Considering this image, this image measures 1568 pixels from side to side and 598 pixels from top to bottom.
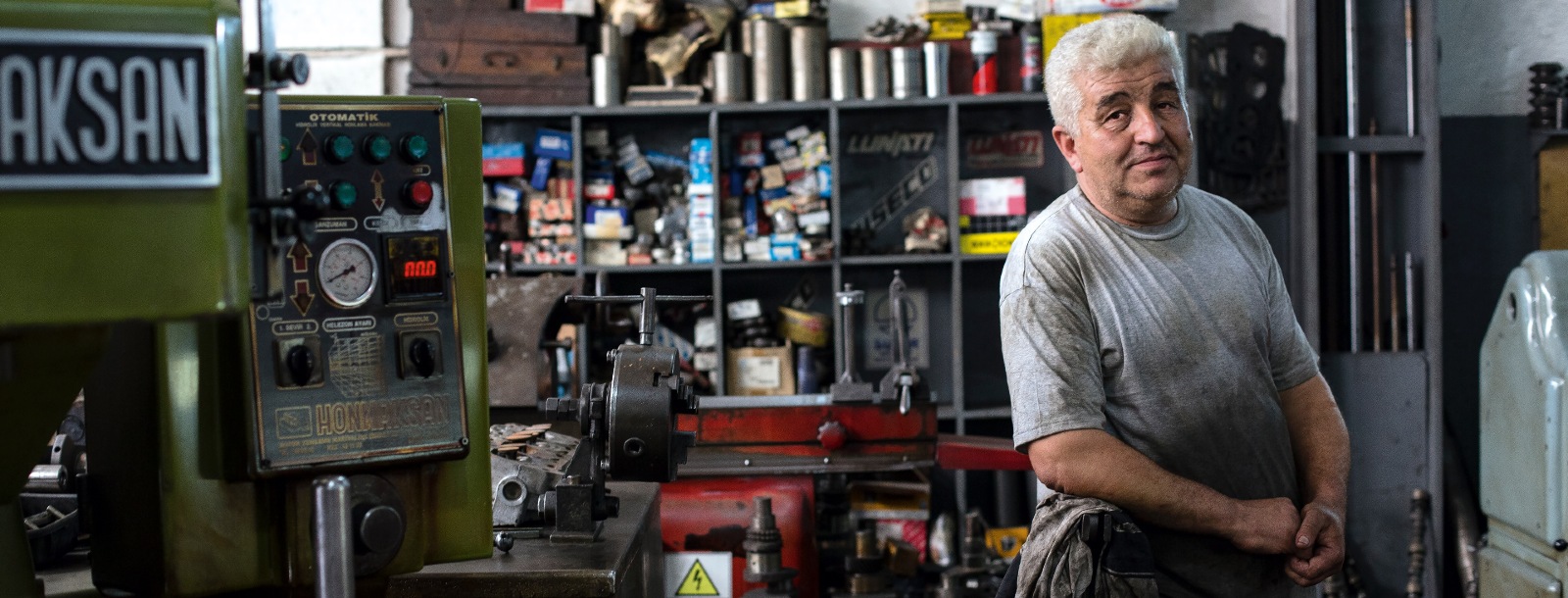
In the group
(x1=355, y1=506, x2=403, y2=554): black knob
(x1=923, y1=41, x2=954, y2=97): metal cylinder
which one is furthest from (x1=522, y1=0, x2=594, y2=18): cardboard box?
(x1=355, y1=506, x2=403, y2=554): black knob

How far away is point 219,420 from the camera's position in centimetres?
111

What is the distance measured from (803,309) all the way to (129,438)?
362 centimetres

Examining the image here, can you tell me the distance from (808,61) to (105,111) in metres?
3.68

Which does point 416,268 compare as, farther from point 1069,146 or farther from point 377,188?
point 1069,146

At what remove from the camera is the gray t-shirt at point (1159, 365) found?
1660 millimetres

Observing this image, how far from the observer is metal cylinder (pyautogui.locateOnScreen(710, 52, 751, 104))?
14.4 ft

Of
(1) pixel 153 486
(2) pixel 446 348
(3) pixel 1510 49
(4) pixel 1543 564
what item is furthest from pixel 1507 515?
(1) pixel 153 486

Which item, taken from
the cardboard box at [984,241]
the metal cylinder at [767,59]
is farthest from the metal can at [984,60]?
the metal cylinder at [767,59]

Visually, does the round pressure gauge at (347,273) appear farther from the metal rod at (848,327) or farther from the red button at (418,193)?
the metal rod at (848,327)

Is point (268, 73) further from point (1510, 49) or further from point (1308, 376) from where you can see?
point (1510, 49)

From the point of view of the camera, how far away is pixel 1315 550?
1.68 m

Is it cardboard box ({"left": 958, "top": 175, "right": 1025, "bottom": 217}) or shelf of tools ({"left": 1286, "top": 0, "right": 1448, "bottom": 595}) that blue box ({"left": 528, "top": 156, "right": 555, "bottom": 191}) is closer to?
cardboard box ({"left": 958, "top": 175, "right": 1025, "bottom": 217})

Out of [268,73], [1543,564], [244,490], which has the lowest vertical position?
[1543,564]

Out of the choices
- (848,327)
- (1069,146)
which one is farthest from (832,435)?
(1069,146)
